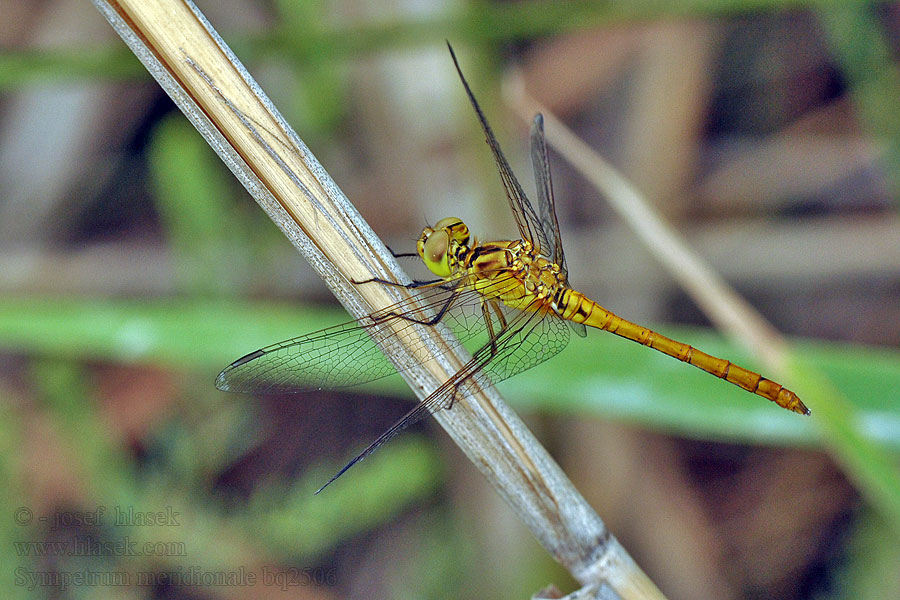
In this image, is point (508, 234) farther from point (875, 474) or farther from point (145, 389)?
point (145, 389)

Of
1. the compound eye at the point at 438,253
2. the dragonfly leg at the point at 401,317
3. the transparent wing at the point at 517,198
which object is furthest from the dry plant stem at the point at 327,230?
the transparent wing at the point at 517,198

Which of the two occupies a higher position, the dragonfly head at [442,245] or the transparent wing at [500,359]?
the dragonfly head at [442,245]

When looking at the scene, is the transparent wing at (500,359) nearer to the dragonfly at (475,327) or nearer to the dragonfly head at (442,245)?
the dragonfly at (475,327)

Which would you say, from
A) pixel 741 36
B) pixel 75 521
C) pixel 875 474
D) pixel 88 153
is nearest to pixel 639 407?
pixel 875 474

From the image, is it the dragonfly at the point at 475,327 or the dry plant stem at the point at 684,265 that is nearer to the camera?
the dragonfly at the point at 475,327

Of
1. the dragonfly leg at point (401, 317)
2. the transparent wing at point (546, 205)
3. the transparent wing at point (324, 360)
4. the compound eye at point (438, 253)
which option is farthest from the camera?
the transparent wing at point (546, 205)

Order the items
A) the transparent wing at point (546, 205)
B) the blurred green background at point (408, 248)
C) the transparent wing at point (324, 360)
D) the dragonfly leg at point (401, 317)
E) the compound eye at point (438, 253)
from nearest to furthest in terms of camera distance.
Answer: the dragonfly leg at point (401, 317), the transparent wing at point (324, 360), the compound eye at point (438, 253), the transparent wing at point (546, 205), the blurred green background at point (408, 248)

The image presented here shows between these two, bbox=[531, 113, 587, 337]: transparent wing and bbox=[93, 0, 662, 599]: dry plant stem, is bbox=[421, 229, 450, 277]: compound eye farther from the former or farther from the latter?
bbox=[93, 0, 662, 599]: dry plant stem

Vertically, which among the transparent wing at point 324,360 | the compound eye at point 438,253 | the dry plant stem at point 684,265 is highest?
the compound eye at point 438,253
